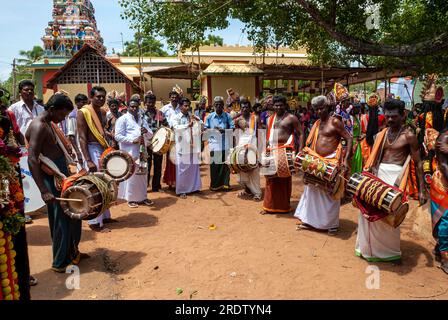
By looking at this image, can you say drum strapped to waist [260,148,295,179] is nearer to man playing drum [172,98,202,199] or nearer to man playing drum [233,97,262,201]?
man playing drum [233,97,262,201]

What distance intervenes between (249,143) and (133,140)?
2.30 meters

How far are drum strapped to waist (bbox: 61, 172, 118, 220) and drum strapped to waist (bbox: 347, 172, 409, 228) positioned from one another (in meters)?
2.98

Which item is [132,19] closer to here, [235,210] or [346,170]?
[235,210]

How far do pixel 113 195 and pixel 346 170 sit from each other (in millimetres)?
3300

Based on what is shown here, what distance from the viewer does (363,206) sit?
4441 millimetres

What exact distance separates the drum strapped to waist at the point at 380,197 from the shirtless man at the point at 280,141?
1.77 meters

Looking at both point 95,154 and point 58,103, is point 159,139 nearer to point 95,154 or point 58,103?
point 95,154

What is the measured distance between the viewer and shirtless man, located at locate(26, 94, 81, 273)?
13.3 ft

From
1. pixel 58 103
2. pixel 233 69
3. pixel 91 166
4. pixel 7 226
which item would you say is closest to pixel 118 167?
pixel 91 166

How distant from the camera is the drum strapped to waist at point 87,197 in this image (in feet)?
13.5

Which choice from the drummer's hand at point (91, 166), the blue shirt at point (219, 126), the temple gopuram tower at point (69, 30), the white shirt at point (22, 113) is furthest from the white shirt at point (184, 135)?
the temple gopuram tower at point (69, 30)

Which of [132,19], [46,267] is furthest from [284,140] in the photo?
[132,19]

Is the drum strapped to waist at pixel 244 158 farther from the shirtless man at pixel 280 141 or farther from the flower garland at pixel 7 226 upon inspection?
the flower garland at pixel 7 226

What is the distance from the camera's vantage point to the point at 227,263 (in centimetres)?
457
